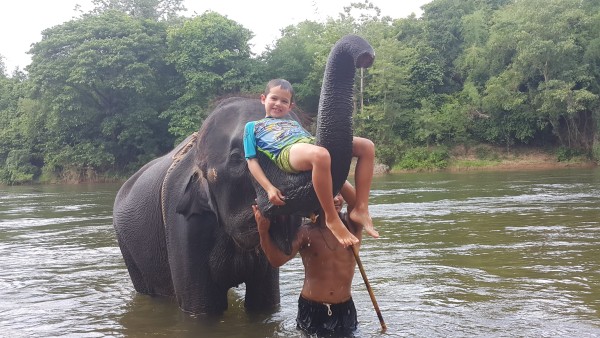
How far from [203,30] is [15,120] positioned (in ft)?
45.6

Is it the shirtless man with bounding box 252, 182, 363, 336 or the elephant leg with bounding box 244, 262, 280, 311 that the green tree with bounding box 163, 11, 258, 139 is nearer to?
the elephant leg with bounding box 244, 262, 280, 311

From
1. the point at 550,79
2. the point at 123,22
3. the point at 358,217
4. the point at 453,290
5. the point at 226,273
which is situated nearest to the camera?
the point at 358,217

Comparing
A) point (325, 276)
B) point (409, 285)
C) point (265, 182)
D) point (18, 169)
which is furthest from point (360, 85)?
point (265, 182)

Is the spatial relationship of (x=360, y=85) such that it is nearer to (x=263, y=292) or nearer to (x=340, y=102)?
(x=263, y=292)

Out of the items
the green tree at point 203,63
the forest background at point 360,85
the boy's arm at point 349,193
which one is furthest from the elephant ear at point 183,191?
the green tree at point 203,63

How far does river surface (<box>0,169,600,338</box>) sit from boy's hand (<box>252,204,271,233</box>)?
119 cm

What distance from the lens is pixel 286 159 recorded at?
327cm

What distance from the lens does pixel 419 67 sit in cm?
3794

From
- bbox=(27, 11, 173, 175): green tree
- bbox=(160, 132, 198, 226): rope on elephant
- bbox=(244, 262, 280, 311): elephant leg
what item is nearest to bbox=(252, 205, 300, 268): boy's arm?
bbox=(244, 262, 280, 311): elephant leg

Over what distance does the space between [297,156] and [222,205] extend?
1.08 m

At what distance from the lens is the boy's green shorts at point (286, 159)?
3262mm

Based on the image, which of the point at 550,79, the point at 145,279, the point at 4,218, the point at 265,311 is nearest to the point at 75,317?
the point at 145,279

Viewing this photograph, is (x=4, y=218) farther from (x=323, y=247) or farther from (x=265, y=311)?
(x=323, y=247)

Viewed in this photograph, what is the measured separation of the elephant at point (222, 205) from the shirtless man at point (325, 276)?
0.14 metres
